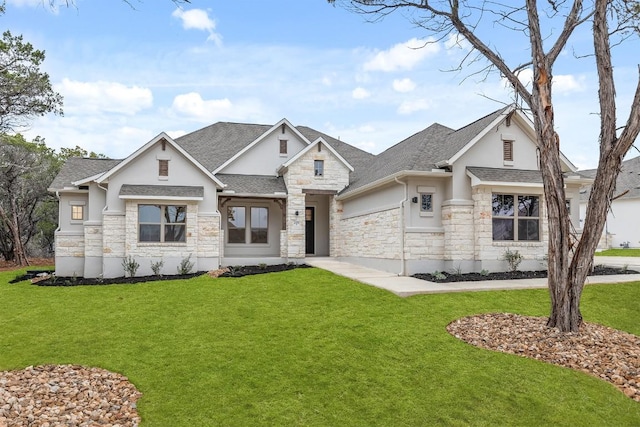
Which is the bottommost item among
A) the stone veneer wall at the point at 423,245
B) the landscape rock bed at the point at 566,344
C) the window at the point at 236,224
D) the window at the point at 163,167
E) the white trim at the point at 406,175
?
the landscape rock bed at the point at 566,344

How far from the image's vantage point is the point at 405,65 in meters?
15.3

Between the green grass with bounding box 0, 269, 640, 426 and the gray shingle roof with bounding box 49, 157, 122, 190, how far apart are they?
708 cm

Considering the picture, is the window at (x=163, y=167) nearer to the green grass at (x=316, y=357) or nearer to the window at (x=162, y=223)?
the window at (x=162, y=223)

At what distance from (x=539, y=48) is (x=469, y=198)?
7.04 meters

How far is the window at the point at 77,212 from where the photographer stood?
1831 cm

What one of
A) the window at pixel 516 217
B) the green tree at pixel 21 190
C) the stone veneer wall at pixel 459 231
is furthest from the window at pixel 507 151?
the green tree at pixel 21 190

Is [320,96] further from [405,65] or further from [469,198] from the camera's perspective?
[469,198]

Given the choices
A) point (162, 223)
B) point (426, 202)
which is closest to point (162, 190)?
point (162, 223)

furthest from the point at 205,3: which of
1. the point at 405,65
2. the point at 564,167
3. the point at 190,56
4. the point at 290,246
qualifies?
the point at 564,167

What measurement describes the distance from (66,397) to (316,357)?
3.56m

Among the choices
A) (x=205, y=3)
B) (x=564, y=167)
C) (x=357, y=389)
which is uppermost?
(x=205, y=3)

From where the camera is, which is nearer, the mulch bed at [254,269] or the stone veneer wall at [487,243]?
the stone veneer wall at [487,243]

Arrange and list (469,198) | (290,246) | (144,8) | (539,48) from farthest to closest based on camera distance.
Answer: (290,246)
(469,198)
(539,48)
(144,8)

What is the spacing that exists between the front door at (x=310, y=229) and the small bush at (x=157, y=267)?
784cm
